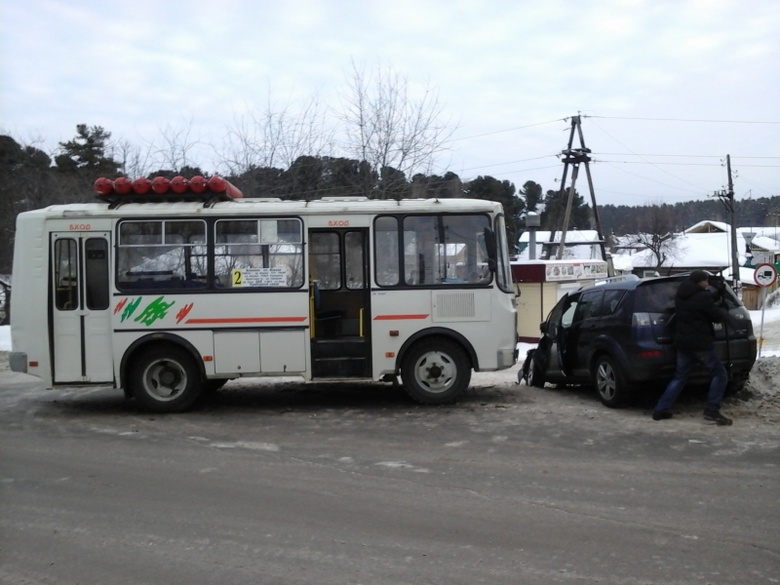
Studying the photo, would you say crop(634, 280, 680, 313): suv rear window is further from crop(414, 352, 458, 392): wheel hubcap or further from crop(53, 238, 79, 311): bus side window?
crop(53, 238, 79, 311): bus side window

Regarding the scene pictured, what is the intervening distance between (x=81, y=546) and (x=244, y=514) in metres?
1.21

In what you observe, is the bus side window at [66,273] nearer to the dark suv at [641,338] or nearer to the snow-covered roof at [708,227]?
the dark suv at [641,338]

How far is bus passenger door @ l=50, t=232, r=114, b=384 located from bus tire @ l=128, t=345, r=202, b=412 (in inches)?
14.6

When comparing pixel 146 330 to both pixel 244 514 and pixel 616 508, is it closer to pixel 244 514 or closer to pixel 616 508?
pixel 244 514

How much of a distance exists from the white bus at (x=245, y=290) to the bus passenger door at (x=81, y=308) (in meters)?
0.02

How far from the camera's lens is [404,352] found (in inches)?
399

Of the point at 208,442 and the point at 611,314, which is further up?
the point at 611,314

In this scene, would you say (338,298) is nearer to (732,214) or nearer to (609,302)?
(609,302)

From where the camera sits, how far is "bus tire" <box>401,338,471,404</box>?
10234 millimetres

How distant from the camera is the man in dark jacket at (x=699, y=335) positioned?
8.74 m

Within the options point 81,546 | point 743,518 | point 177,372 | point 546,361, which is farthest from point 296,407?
point 743,518

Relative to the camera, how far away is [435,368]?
10.3 m

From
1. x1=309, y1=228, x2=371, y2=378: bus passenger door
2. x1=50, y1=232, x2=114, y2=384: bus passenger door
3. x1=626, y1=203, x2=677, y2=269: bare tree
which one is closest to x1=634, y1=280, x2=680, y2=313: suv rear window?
x1=309, y1=228, x2=371, y2=378: bus passenger door

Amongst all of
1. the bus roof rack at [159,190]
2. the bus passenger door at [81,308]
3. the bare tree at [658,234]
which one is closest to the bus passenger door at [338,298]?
the bus roof rack at [159,190]
